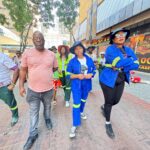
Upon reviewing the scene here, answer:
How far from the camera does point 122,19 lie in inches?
464

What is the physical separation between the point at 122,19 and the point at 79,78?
10435mm

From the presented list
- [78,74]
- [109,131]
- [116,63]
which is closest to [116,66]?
[116,63]

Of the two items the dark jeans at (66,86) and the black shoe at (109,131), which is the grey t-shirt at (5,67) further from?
the black shoe at (109,131)

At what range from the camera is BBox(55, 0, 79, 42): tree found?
23.3m

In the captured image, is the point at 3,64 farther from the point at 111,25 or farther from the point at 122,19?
the point at 111,25

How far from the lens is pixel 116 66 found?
268cm

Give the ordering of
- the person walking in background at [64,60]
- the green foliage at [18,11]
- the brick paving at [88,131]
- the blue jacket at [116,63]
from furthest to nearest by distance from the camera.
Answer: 1. the green foliage at [18,11]
2. the person walking in background at [64,60]
3. the brick paving at [88,131]
4. the blue jacket at [116,63]

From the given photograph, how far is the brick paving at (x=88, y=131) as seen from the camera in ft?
8.84

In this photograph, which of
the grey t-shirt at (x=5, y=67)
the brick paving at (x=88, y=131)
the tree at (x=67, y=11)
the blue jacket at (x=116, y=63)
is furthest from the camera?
the tree at (x=67, y=11)

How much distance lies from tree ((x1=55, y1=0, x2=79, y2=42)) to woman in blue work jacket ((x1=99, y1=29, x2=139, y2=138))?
73.2ft

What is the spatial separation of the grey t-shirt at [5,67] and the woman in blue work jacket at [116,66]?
5.93 feet

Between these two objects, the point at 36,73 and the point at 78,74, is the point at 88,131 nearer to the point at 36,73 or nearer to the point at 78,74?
the point at 78,74

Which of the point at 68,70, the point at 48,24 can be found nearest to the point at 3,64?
the point at 68,70

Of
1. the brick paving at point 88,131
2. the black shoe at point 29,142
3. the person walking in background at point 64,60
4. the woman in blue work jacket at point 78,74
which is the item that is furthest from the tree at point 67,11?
the black shoe at point 29,142
